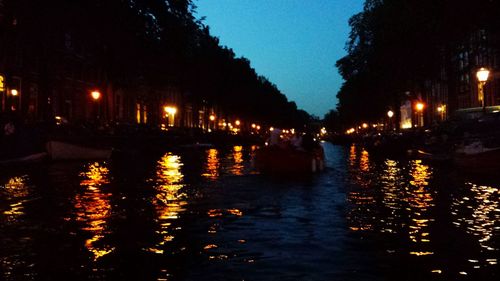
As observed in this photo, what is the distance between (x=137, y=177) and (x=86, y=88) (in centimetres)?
4529

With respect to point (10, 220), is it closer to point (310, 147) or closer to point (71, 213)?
point (71, 213)

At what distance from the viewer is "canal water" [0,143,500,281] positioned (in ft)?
23.7

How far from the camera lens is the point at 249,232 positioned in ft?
32.5

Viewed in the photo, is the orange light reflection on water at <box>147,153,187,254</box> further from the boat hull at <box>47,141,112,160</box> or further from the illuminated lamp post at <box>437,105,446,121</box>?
the illuminated lamp post at <box>437,105,446,121</box>

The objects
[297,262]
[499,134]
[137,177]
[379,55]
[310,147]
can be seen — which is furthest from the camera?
[379,55]

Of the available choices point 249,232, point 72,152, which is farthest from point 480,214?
point 72,152

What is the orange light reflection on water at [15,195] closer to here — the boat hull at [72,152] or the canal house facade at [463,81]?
the boat hull at [72,152]

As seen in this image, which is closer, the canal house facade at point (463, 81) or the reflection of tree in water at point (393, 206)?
the reflection of tree in water at point (393, 206)

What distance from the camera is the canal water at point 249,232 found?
7234 mm

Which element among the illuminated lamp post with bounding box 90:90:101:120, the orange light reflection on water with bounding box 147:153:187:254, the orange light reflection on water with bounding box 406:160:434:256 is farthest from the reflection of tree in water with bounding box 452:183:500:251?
the illuminated lamp post with bounding box 90:90:101:120

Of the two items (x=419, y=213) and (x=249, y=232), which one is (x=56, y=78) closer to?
(x=419, y=213)

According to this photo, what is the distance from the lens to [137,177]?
2206 cm

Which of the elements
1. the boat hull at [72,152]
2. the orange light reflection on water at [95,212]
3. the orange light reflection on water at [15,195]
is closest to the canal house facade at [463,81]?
the boat hull at [72,152]

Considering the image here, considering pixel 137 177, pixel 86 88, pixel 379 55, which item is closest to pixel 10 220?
pixel 137 177
